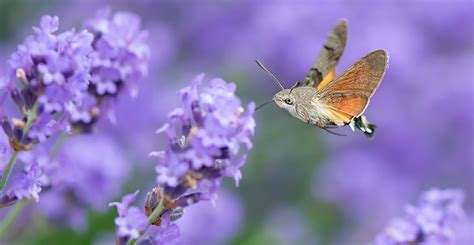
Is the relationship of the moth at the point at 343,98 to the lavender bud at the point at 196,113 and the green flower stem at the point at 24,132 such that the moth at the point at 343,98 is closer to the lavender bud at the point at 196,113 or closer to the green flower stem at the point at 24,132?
the lavender bud at the point at 196,113

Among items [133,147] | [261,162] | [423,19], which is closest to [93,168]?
[133,147]

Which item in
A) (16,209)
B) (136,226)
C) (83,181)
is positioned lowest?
(136,226)

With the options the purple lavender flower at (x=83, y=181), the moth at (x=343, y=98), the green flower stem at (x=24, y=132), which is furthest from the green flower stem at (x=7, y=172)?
the purple lavender flower at (x=83, y=181)

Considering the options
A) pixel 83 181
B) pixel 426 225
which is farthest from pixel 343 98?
pixel 83 181

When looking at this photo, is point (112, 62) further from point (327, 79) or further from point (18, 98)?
point (327, 79)

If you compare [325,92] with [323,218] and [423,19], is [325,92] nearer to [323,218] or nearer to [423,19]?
[323,218]
